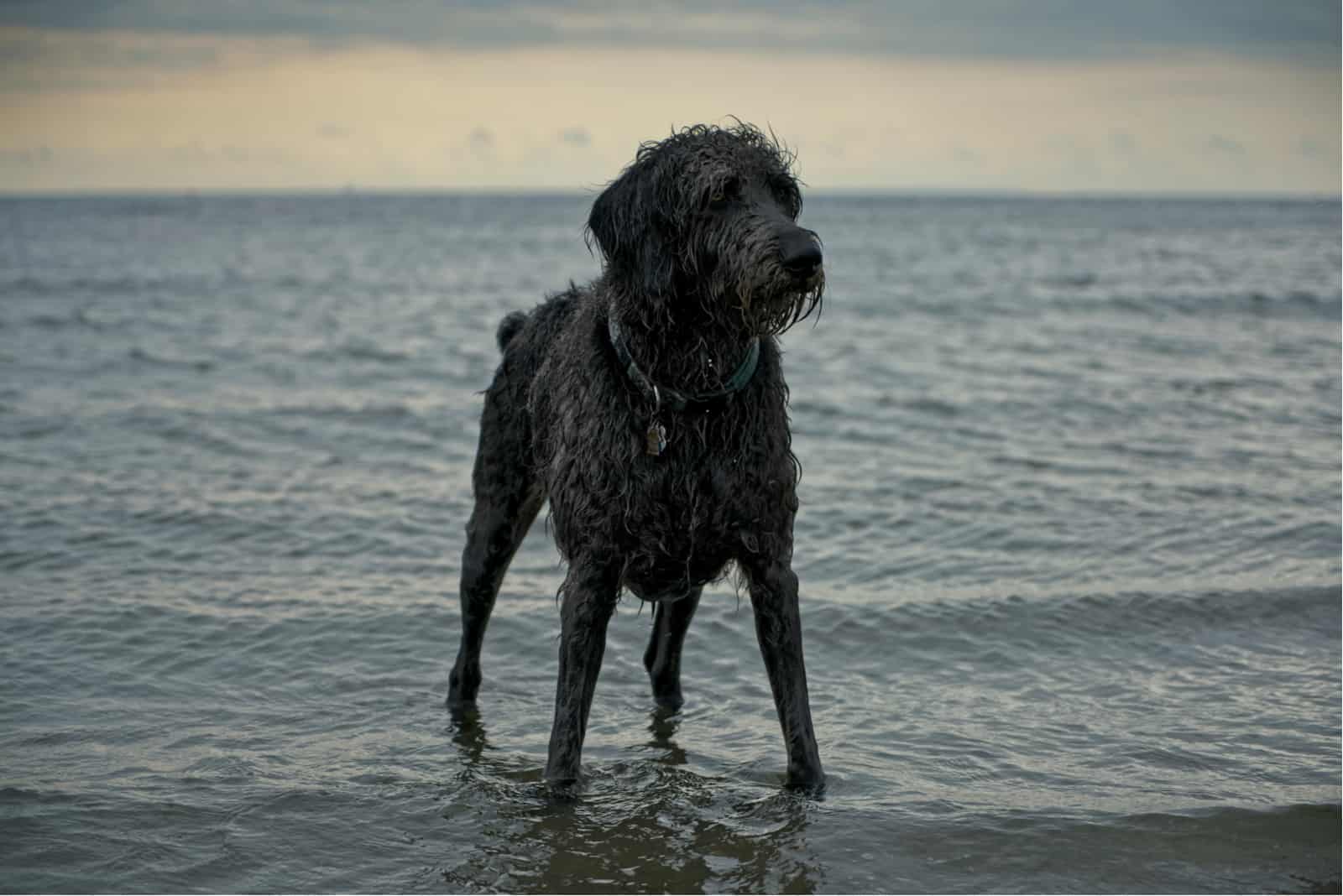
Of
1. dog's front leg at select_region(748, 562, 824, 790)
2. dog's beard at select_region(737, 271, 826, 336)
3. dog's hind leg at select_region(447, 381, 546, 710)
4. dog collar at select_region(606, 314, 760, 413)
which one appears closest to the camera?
dog's beard at select_region(737, 271, 826, 336)

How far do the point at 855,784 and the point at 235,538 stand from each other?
230 inches

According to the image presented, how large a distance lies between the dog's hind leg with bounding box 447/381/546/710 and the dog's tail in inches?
13.3

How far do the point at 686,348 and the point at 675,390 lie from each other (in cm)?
17

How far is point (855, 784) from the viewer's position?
5734mm

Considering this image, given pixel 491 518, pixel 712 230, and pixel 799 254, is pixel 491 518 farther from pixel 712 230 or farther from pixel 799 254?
pixel 799 254

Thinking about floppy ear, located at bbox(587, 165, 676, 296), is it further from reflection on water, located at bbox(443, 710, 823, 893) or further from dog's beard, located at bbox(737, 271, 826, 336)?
reflection on water, located at bbox(443, 710, 823, 893)

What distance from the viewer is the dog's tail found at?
6.59m

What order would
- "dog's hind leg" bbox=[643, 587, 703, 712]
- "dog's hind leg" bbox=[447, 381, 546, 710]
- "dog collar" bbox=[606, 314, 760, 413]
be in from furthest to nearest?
"dog's hind leg" bbox=[643, 587, 703, 712], "dog's hind leg" bbox=[447, 381, 546, 710], "dog collar" bbox=[606, 314, 760, 413]

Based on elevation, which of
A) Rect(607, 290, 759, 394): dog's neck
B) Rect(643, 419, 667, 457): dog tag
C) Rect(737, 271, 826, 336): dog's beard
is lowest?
Rect(643, 419, 667, 457): dog tag

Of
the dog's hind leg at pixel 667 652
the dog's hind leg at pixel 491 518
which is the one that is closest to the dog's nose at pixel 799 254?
the dog's hind leg at pixel 491 518

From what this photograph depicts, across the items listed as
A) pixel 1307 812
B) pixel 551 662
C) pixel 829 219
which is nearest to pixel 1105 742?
pixel 1307 812

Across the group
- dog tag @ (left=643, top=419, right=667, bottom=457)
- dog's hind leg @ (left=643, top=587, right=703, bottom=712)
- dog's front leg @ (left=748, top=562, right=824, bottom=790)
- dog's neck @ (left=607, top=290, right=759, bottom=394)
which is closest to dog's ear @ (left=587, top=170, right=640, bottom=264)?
dog's neck @ (left=607, top=290, right=759, bottom=394)

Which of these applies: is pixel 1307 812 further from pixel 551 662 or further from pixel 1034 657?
pixel 551 662

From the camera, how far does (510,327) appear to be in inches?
261
